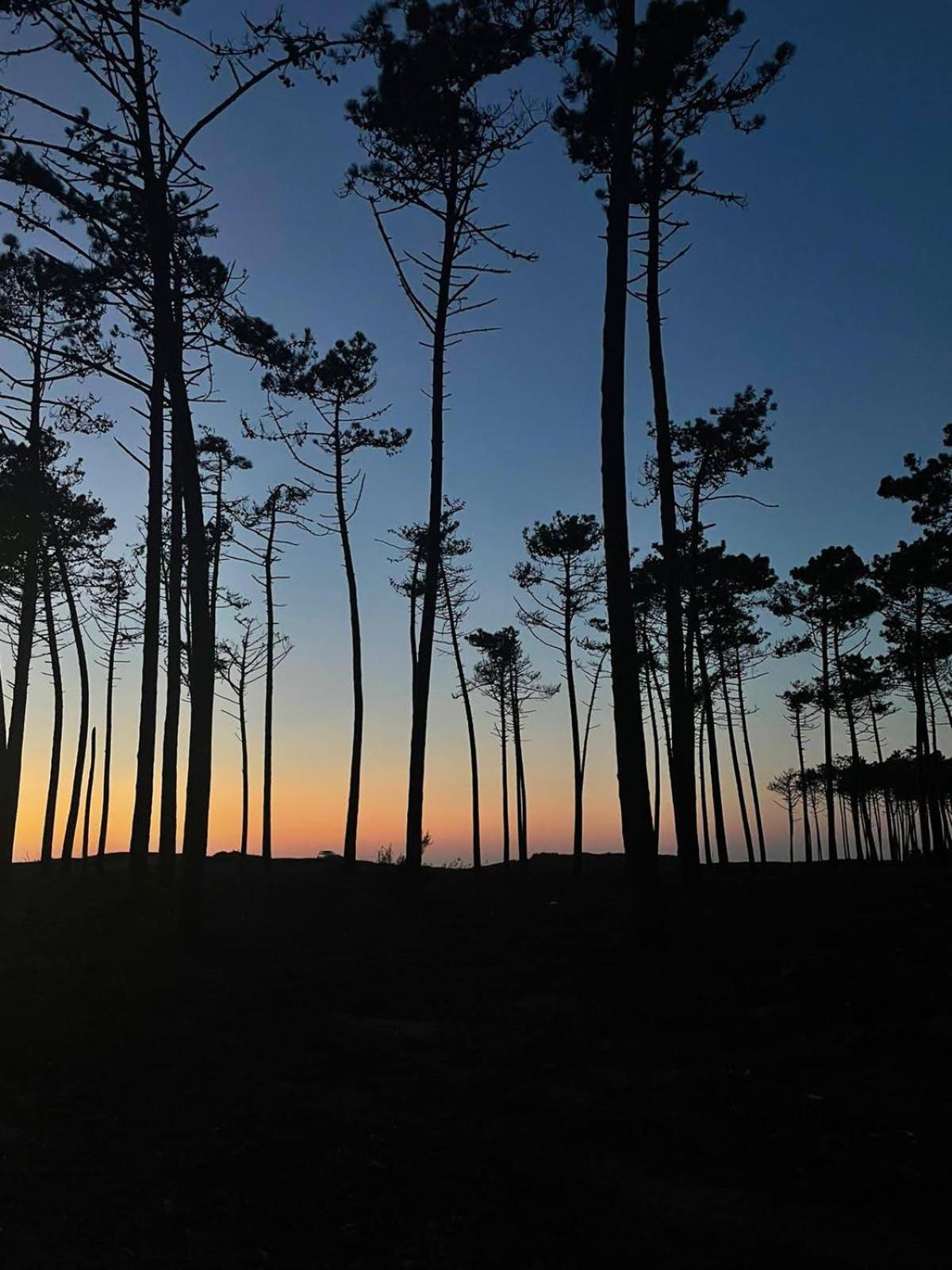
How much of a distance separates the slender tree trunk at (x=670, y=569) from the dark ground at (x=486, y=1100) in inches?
176

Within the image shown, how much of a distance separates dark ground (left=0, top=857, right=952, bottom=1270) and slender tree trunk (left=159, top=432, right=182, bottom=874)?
6477 millimetres

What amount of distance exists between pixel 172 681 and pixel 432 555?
6.03 metres

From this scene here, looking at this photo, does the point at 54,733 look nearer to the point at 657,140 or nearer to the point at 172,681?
the point at 172,681

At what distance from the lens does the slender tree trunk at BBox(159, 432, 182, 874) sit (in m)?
19.1

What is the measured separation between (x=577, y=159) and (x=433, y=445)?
19.7 ft

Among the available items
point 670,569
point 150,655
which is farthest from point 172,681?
point 670,569

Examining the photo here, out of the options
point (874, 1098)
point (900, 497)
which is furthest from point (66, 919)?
point (900, 497)

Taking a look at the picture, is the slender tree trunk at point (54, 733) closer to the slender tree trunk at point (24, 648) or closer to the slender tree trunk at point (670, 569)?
the slender tree trunk at point (24, 648)

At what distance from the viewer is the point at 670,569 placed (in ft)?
60.2

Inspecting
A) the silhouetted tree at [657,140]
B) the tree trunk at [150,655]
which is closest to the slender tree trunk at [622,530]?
the silhouetted tree at [657,140]

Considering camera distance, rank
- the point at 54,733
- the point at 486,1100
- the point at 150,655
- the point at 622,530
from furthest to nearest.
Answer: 1. the point at 54,733
2. the point at 150,655
3. the point at 622,530
4. the point at 486,1100

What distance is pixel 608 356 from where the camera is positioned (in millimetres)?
12891

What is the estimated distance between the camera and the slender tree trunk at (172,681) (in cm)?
1914

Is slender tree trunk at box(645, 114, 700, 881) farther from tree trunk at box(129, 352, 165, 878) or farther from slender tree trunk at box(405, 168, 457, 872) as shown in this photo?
tree trunk at box(129, 352, 165, 878)
